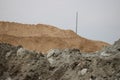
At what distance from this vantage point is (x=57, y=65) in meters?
7.43

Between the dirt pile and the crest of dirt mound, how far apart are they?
1232 cm

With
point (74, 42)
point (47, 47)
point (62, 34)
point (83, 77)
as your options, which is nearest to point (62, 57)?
point (83, 77)

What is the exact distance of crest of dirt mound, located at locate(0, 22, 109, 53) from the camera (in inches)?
830

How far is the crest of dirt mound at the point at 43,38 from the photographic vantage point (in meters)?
21.1

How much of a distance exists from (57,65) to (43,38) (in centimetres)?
1447

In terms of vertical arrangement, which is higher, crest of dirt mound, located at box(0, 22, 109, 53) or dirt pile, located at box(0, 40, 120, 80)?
dirt pile, located at box(0, 40, 120, 80)

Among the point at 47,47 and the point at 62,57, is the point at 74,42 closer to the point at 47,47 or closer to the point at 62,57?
the point at 47,47

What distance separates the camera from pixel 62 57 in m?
7.64

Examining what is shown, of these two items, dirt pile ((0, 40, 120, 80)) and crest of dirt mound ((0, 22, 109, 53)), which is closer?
dirt pile ((0, 40, 120, 80))

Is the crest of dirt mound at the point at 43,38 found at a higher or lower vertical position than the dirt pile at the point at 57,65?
lower

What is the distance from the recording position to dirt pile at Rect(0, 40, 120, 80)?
268 inches

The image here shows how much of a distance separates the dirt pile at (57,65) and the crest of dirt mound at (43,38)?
12316 mm

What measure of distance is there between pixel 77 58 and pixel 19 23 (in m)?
17.7

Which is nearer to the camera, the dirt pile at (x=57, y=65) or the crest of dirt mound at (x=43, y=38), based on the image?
the dirt pile at (x=57, y=65)
